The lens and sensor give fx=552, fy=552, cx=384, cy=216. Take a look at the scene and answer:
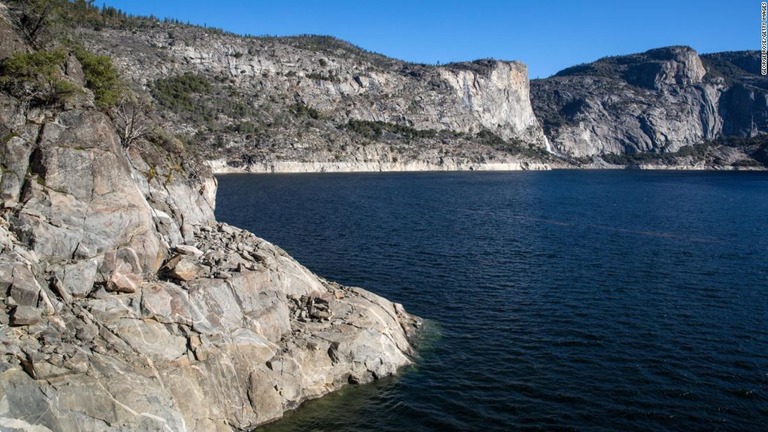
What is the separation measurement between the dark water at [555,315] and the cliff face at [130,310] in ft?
6.98

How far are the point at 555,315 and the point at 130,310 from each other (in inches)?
872

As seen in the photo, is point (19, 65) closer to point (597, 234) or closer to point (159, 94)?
point (597, 234)

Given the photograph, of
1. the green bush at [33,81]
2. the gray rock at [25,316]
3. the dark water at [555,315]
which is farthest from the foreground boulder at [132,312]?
the dark water at [555,315]

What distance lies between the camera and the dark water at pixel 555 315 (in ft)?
68.0

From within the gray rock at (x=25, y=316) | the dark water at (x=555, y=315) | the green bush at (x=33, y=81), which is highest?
the green bush at (x=33, y=81)

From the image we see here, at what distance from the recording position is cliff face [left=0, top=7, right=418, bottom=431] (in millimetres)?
15281

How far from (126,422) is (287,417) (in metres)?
6.34

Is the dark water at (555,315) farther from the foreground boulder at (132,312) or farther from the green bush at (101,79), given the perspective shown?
the green bush at (101,79)

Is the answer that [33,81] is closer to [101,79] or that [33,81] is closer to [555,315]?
[101,79]

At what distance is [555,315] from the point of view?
3105 centimetres

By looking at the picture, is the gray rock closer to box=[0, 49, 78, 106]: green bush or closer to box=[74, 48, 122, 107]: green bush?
box=[0, 49, 78, 106]: green bush

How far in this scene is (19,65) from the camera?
21.3 m

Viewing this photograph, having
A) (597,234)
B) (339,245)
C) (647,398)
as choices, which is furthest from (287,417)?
(597,234)

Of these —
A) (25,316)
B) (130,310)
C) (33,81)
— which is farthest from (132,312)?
(33,81)
